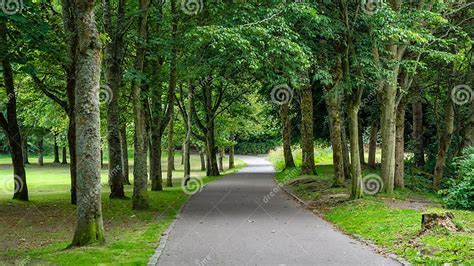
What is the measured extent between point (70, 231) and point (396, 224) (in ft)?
27.0

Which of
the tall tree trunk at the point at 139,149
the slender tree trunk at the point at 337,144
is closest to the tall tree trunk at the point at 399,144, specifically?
the slender tree trunk at the point at 337,144

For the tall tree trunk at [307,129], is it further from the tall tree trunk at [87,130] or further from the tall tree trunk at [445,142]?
the tall tree trunk at [87,130]

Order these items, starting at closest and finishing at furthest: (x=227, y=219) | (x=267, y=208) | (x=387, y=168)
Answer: (x=227, y=219), (x=267, y=208), (x=387, y=168)

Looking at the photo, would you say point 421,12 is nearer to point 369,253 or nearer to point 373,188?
point 373,188

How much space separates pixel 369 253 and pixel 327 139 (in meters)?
25.3

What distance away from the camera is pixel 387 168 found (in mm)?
18203

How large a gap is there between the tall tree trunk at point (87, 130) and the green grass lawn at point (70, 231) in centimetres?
55

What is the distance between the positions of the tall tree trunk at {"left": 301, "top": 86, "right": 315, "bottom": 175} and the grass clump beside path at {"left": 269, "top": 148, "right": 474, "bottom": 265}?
6.19 m

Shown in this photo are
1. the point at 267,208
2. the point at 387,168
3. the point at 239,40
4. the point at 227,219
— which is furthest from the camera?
the point at 387,168

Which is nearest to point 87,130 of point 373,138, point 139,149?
point 139,149

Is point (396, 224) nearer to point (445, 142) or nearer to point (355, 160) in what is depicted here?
point (355, 160)

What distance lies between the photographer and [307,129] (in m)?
26.7

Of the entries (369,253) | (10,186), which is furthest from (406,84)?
(10,186)

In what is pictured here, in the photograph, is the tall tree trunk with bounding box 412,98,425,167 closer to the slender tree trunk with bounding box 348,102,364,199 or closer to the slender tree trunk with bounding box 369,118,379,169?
the slender tree trunk with bounding box 369,118,379,169
